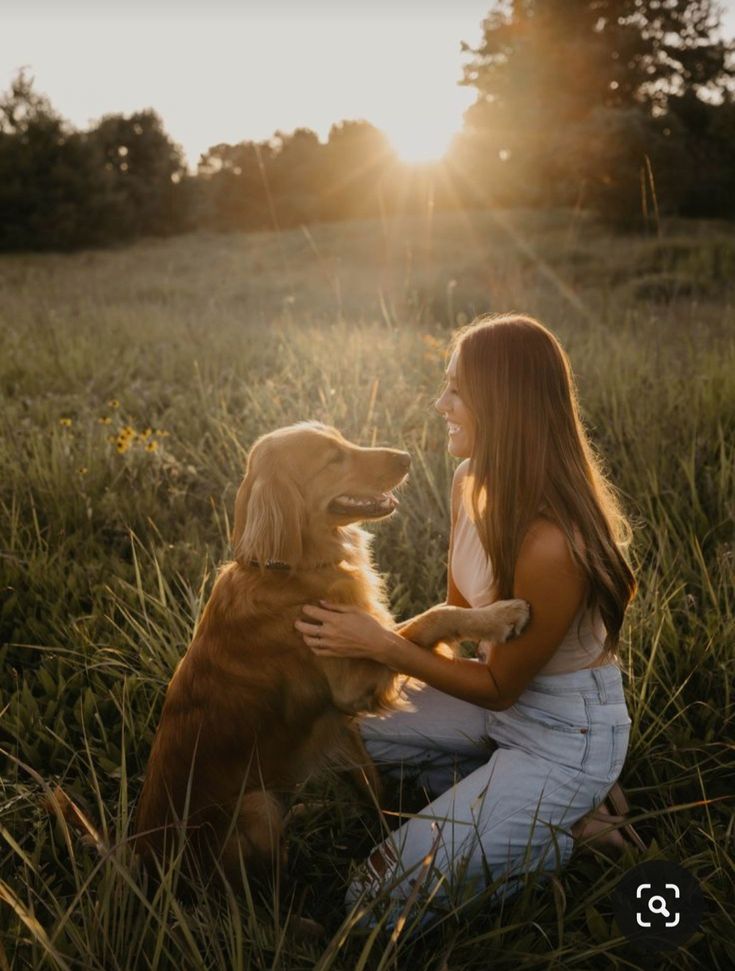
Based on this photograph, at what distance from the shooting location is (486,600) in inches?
89.1

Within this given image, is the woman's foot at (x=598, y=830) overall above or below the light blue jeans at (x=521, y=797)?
below

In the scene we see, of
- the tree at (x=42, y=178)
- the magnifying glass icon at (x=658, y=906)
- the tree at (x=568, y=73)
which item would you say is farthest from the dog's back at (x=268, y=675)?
the tree at (x=42, y=178)

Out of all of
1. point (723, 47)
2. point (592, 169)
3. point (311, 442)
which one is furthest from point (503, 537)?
point (723, 47)

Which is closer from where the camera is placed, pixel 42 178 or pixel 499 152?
pixel 499 152

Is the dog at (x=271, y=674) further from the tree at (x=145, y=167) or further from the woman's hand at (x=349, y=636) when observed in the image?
the tree at (x=145, y=167)

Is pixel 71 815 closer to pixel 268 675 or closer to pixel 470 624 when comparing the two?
pixel 268 675

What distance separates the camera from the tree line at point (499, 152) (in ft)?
57.6

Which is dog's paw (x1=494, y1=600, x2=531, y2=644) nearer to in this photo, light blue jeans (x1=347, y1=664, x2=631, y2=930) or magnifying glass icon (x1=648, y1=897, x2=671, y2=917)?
light blue jeans (x1=347, y1=664, x2=631, y2=930)

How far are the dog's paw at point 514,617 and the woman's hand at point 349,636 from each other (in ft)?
1.02

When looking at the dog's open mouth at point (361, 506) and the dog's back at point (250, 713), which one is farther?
the dog's open mouth at point (361, 506)

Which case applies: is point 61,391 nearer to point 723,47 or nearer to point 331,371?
point 331,371

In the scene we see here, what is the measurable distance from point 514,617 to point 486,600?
28cm

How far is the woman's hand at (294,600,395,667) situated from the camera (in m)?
2.04

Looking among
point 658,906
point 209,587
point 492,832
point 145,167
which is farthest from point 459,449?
point 145,167
